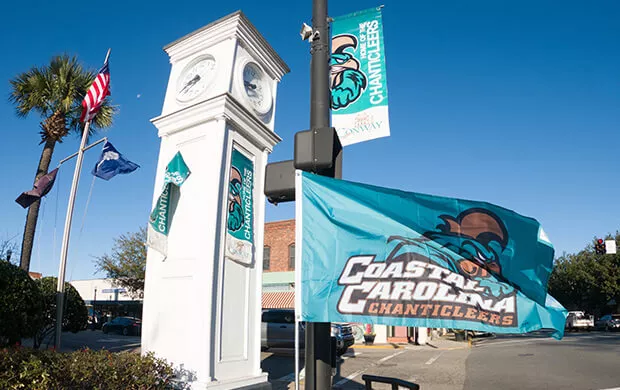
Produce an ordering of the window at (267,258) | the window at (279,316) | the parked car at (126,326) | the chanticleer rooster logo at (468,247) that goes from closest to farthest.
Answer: the chanticleer rooster logo at (468,247) < the window at (279,316) < the parked car at (126,326) < the window at (267,258)

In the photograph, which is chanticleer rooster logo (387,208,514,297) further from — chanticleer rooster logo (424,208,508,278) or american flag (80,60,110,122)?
american flag (80,60,110,122)

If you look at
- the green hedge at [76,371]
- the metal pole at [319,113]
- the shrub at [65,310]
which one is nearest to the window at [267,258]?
the shrub at [65,310]

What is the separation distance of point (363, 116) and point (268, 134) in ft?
14.6

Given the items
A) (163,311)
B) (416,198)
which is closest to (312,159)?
(416,198)

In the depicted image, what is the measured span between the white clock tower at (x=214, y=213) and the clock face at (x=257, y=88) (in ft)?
0.08

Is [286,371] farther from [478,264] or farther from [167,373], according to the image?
[478,264]

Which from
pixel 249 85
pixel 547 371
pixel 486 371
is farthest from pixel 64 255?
pixel 547 371

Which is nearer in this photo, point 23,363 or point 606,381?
point 23,363

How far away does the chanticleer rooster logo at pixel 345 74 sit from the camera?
481 centimetres

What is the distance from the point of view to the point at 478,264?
143 inches

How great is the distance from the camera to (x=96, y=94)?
1143 centimetres

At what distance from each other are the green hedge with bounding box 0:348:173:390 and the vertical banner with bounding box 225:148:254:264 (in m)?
2.33

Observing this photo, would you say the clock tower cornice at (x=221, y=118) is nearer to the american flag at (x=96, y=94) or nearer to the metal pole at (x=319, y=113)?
the metal pole at (x=319, y=113)

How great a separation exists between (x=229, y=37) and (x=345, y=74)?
4188 millimetres
